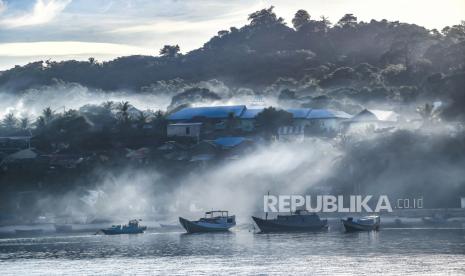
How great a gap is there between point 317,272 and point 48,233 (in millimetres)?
65459

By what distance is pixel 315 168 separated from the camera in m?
191

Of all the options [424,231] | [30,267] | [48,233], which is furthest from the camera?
[48,233]

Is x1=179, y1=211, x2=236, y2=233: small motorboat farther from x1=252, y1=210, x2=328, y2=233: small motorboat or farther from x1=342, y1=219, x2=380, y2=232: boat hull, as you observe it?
x1=342, y1=219, x2=380, y2=232: boat hull

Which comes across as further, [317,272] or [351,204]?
[351,204]

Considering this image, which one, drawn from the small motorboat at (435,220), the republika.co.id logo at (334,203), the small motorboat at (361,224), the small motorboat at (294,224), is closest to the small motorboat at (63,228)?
the small motorboat at (294,224)

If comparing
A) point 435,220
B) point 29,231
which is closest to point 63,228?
point 29,231

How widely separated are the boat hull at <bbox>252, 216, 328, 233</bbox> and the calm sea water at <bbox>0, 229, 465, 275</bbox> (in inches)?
84.9

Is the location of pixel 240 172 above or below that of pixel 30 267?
above

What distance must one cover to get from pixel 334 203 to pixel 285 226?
26275mm

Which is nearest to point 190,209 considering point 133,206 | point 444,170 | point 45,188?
point 133,206

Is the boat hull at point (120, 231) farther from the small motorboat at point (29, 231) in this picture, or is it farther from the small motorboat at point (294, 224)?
the small motorboat at point (294, 224)

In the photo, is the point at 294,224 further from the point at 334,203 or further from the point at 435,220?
the point at 334,203

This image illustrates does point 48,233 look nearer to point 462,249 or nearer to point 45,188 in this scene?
point 45,188

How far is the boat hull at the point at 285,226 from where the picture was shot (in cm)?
14875
